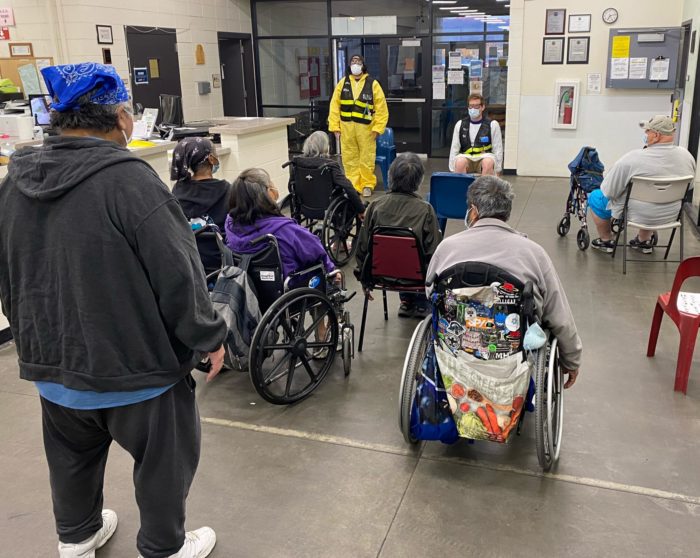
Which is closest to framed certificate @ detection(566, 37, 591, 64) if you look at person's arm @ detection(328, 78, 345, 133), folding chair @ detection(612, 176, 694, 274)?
person's arm @ detection(328, 78, 345, 133)

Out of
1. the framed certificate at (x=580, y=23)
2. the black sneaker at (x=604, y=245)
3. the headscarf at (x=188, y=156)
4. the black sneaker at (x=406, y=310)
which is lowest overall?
the black sneaker at (x=406, y=310)

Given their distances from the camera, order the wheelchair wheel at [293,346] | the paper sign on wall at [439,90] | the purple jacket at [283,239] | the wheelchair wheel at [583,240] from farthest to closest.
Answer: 1. the paper sign on wall at [439,90]
2. the wheelchair wheel at [583,240]
3. the purple jacket at [283,239]
4. the wheelchair wheel at [293,346]

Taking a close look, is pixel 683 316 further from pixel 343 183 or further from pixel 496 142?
pixel 496 142

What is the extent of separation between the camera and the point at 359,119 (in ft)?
23.3

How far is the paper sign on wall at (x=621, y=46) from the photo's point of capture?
7.33 meters

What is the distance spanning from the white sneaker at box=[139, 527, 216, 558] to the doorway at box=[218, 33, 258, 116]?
856 cm

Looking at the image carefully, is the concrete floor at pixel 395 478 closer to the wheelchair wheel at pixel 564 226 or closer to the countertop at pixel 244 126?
the wheelchair wheel at pixel 564 226

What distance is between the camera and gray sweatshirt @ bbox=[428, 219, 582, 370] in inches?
88.7

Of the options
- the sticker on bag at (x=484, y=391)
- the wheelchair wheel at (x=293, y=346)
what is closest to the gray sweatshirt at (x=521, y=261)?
the sticker on bag at (x=484, y=391)

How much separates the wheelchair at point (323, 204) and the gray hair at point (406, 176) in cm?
110

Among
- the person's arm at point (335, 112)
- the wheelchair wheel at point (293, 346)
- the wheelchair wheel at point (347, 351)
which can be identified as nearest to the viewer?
the wheelchair wheel at point (293, 346)

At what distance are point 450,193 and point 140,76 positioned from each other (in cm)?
484

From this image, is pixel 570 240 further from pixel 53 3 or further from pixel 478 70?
pixel 53 3

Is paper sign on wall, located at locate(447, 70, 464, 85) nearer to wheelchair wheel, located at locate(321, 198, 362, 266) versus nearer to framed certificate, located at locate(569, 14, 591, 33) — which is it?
framed certificate, located at locate(569, 14, 591, 33)
